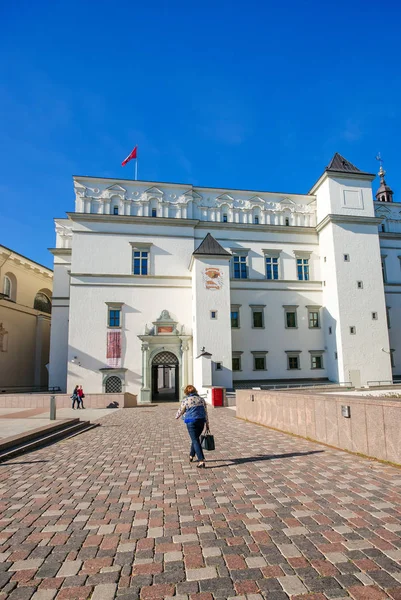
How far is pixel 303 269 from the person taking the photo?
34.8 metres

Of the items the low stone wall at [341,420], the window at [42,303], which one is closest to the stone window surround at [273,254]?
the low stone wall at [341,420]

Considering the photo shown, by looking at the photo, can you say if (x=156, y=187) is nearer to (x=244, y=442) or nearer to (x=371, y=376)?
(x=371, y=376)

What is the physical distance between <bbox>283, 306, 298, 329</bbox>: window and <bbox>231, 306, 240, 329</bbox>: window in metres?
4.45

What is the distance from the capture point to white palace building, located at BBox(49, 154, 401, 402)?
30281 mm

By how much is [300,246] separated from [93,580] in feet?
111

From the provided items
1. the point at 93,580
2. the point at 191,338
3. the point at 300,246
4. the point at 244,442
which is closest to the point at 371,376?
the point at 300,246

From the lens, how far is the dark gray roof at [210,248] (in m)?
30.3

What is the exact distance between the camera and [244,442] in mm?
10633

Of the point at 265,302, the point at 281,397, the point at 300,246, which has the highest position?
the point at 300,246

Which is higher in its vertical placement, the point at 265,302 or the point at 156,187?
the point at 156,187

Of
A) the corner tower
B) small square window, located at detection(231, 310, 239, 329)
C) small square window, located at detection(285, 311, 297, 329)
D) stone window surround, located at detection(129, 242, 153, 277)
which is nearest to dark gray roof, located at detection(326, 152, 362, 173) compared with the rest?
the corner tower

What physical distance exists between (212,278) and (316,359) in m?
12.2

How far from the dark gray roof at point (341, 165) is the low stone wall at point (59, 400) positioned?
26.9m

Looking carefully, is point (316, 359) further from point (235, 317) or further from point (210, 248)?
point (210, 248)
